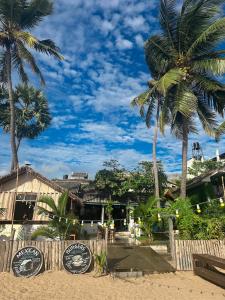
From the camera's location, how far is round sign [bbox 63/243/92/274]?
916 cm

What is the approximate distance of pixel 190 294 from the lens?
24.5ft

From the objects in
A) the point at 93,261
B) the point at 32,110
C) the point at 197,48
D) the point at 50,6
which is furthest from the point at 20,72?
the point at 93,261

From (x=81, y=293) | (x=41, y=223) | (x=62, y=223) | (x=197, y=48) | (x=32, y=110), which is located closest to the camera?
(x=81, y=293)

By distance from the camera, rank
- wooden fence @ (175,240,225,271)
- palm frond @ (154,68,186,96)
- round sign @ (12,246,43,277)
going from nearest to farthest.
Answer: round sign @ (12,246,43,277), wooden fence @ (175,240,225,271), palm frond @ (154,68,186,96)

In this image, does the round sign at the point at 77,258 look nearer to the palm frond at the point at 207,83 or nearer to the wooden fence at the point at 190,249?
the wooden fence at the point at 190,249

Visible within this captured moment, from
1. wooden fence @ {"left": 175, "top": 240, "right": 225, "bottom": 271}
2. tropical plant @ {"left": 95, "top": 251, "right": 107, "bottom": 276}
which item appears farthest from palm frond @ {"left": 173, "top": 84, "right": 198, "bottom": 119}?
tropical plant @ {"left": 95, "top": 251, "right": 107, "bottom": 276}

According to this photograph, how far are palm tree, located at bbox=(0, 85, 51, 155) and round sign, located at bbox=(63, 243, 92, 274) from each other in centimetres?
2268

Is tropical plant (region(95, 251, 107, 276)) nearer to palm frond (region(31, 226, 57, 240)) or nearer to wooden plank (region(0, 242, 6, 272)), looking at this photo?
wooden plank (region(0, 242, 6, 272))

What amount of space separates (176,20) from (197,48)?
8.28ft

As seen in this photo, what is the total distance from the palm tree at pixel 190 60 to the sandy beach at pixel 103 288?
826 cm

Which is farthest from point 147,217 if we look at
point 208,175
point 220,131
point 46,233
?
point 220,131

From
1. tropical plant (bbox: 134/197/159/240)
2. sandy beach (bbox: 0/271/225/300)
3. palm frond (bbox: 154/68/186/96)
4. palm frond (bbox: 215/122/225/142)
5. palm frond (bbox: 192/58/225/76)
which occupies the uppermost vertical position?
palm frond (bbox: 192/58/225/76)

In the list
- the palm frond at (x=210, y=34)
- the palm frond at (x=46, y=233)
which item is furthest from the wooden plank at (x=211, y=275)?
the palm frond at (x=210, y=34)

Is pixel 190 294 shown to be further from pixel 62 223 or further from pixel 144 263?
pixel 62 223
